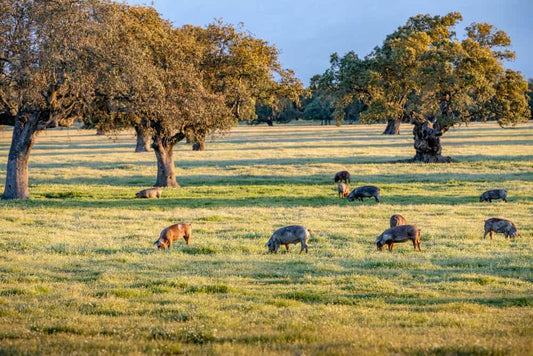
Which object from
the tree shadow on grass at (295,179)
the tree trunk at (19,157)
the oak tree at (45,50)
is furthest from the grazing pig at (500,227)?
the tree trunk at (19,157)

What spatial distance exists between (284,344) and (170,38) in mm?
29596

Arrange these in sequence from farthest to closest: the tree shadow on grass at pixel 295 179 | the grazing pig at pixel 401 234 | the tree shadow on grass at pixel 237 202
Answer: the tree shadow on grass at pixel 295 179
the tree shadow on grass at pixel 237 202
the grazing pig at pixel 401 234

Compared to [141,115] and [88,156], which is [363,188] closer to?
[141,115]

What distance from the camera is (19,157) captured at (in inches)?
1191

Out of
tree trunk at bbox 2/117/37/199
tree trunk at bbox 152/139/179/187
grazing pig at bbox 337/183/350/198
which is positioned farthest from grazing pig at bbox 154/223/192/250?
tree trunk at bbox 152/139/179/187

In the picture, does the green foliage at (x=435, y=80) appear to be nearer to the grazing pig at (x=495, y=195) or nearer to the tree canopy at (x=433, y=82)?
the tree canopy at (x=433, y=82)

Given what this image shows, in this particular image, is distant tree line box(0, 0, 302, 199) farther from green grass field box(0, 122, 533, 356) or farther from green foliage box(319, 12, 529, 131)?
green foliage box(319, 12, 529, 131)

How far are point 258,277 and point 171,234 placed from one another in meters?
5.54

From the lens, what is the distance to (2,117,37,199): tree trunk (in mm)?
30156

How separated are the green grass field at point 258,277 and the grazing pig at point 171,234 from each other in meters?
0.37

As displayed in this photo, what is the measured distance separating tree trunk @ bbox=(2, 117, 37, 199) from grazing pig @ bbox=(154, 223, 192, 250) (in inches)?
585

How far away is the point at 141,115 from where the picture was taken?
31.9m

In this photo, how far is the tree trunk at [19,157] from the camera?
30.2m

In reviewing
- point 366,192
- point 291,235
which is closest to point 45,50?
point 291,235
